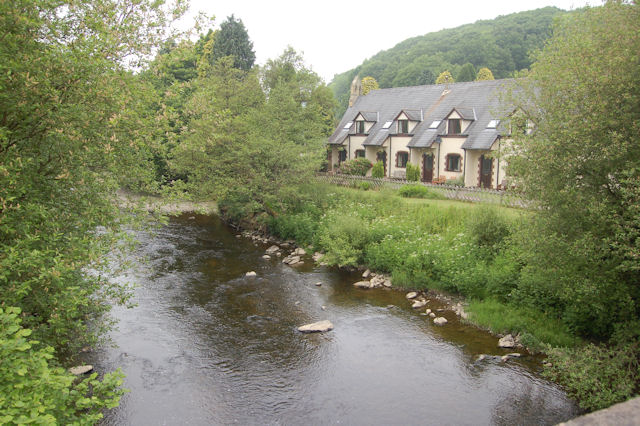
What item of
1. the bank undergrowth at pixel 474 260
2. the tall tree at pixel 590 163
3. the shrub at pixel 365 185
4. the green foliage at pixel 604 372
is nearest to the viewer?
the green foliage at pixel 604 372

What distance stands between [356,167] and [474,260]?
2236 centimetres

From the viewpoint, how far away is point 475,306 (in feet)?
49.1

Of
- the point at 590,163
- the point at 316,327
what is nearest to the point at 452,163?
the point at 316,327

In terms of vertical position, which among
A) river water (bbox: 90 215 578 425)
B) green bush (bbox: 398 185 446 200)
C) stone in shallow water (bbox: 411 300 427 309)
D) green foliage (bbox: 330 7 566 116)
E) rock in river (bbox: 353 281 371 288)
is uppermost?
green foliage (bbox: 330 7 566 116)

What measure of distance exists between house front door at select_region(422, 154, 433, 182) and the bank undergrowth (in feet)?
41.1

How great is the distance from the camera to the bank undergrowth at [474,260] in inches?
432

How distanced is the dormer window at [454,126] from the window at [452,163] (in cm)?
174

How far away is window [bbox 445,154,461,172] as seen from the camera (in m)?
34.2

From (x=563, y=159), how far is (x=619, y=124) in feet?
4.34

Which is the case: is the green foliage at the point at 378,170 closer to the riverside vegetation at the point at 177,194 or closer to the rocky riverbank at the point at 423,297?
the rocky riverbank at the point at 423,297

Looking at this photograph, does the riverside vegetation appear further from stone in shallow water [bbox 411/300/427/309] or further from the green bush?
the green bush

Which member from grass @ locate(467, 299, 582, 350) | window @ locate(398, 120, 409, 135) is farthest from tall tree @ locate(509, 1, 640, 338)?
window @ locate(398, 120, 409, 135)

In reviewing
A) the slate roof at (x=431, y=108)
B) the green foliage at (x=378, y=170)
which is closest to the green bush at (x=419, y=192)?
the slate roof at (x=431, y=108)

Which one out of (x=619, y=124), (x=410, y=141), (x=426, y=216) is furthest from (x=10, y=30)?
(x=410, y=141)
